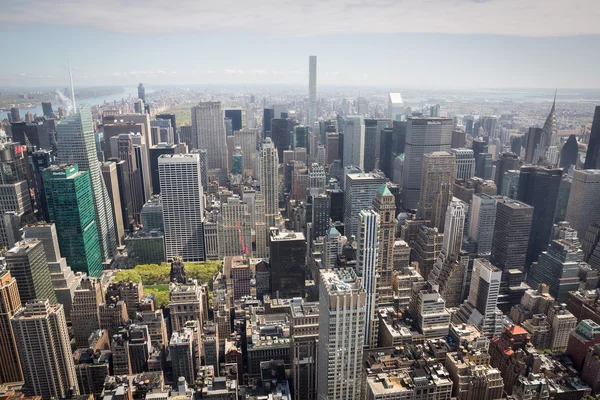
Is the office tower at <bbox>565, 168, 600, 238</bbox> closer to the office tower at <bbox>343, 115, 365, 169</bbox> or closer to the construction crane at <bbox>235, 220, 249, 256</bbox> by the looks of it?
the office tower at <bbox>343, 115, 365, 169</bbox>

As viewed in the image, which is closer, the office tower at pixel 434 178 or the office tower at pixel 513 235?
the office tower at pixel 513 235

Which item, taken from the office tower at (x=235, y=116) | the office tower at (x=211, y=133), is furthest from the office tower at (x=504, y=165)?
the office tower at (x=235, y=116)

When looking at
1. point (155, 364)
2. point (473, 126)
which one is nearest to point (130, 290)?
point (155, 364)

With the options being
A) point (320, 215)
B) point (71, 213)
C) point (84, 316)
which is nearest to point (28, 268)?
point (84, 316)

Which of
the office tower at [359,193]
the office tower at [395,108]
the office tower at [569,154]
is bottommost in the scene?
the office tower at [359,193]

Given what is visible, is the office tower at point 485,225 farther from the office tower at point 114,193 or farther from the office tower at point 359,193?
the office tower at point 114,193

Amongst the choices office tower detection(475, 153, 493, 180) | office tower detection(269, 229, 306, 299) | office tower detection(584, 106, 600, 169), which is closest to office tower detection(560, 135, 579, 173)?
office tower detection(584, 106, 600, 169)

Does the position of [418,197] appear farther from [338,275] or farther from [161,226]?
[338,275]

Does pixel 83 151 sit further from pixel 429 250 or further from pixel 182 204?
pixel 429 250
